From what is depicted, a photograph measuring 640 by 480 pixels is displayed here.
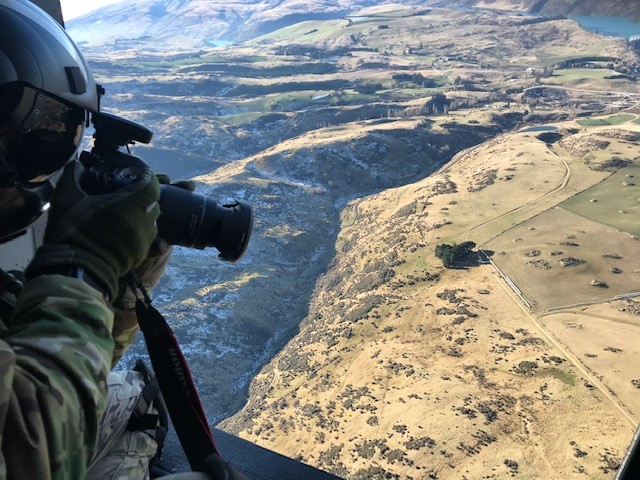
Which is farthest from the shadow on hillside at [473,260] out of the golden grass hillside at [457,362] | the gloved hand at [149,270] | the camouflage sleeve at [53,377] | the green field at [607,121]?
the camouflage sleeve at [53,377]

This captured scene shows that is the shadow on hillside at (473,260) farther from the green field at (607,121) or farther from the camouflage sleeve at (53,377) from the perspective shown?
the camouflage sleeve at (53,377)

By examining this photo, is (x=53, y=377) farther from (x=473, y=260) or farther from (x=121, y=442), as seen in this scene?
(x=473, y=260)

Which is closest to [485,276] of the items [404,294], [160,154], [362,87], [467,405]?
[404,294]

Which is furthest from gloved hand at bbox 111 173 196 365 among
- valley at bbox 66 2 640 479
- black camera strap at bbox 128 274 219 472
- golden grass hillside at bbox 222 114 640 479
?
golden grass hillside at bbox 222 114 640 479

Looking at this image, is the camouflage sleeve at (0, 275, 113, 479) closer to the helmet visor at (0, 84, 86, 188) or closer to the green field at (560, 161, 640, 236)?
the helmet visor at (0, 84, 86, 188)

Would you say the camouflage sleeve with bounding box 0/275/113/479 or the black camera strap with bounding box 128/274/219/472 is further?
the black camera strap with bounding box 128/274/219/472

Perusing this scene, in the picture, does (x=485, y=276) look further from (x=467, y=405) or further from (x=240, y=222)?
(x=240, y=222)
